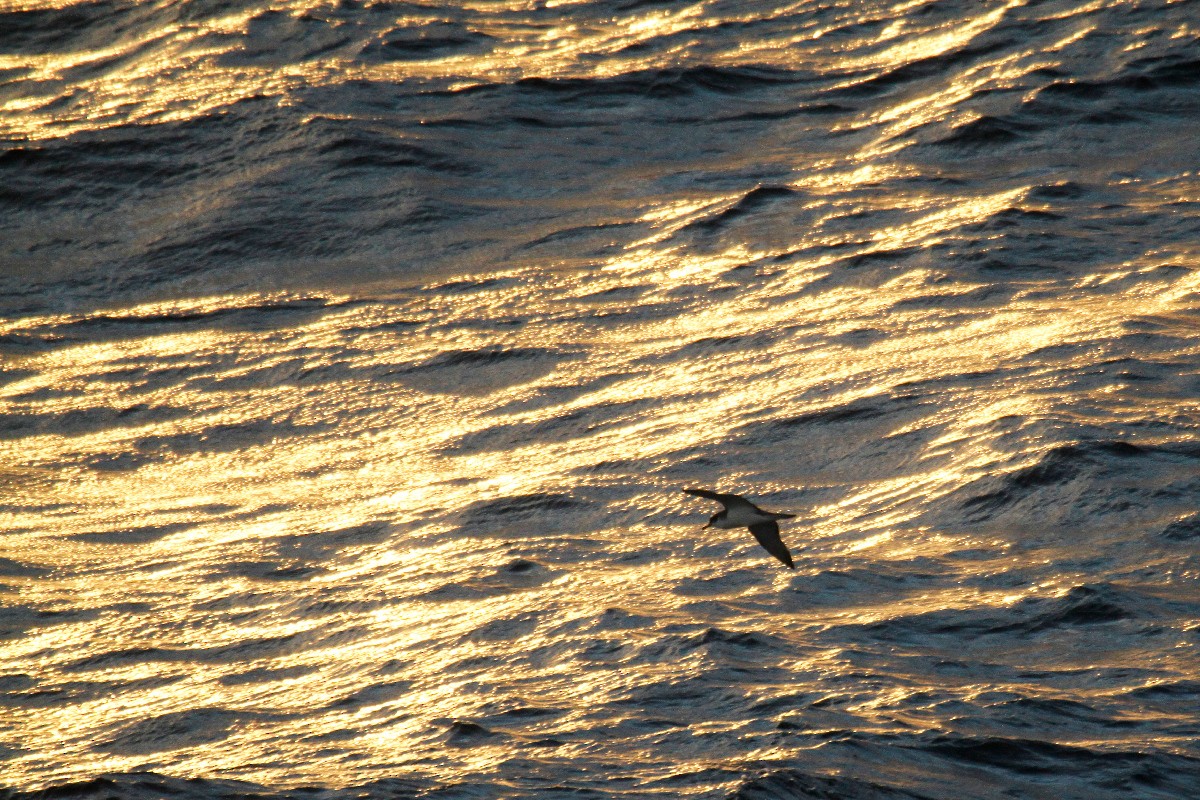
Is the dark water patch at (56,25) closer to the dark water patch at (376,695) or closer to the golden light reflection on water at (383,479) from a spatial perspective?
the golden light reflection on water at (383,479)

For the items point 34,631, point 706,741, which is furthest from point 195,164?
point 706,741

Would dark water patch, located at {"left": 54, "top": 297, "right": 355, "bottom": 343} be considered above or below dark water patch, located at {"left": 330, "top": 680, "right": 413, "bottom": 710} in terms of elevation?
above

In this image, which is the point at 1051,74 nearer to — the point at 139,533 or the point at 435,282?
the point at 435,282

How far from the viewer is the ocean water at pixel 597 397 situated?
10148mm

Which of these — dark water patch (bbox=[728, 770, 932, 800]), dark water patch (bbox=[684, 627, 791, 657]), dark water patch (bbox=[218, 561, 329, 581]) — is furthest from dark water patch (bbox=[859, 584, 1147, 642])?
dark water patch (bbox=[218, 561, 329, 581])

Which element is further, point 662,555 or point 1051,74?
point 1051,74

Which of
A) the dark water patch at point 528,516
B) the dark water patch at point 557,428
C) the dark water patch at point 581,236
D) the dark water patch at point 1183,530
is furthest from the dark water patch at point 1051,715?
the dark water patch at point 581,236

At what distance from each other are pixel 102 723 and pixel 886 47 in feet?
41.2

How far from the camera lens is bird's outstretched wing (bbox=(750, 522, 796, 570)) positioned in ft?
33.3

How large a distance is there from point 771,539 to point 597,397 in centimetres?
464

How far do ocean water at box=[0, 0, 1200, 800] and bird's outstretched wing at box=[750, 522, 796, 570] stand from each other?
78 centimetres

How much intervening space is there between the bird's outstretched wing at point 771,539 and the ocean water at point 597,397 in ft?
2.56

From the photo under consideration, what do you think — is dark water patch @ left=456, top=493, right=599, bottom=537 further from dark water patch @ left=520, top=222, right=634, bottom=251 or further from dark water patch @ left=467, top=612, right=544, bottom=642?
dark water patch @ left=520, top=222, right=634, bottom=251

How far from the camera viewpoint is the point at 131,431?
50.8 ft
